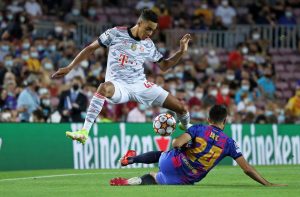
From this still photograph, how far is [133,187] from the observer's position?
14164 millimetres

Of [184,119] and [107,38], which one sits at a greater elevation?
[107,38]

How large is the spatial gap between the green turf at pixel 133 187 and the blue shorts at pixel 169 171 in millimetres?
313

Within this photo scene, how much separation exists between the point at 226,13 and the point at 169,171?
1994 cm

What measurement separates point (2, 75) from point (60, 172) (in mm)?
5429

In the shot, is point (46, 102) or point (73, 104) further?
point (46, 102)

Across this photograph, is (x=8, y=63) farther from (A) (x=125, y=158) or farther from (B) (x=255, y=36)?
(A) (x=125, y=158)

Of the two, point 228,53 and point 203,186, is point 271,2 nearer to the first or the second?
point 228,53

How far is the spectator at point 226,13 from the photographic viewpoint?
33.7 meters

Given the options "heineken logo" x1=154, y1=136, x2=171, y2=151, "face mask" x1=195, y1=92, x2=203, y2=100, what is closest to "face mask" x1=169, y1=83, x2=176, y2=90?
"face mask" x1=195, y1=92, x2=203, y2=100

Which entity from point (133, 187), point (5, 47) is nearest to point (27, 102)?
point (5, 47)

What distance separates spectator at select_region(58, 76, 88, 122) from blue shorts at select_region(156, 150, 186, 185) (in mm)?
9276

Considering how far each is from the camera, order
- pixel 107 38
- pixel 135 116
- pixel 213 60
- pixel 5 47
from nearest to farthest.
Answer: pixel 107 38
pixel 135 116
pixel 5 47
pixel 213 60

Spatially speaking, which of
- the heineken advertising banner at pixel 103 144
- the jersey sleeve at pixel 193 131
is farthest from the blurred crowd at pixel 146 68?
the jersey sleeve at pixel 193 131

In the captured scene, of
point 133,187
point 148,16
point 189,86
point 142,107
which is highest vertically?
point 148,16
